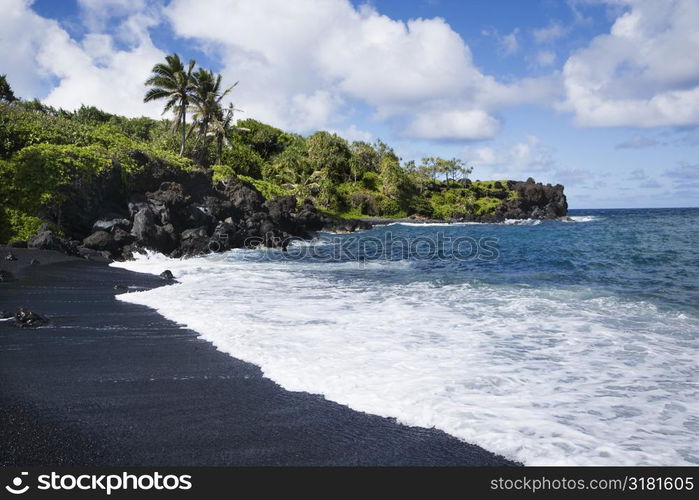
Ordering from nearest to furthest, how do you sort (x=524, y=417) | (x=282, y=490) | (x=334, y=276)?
(x=282, y=490) → (x=524, y=417) → (x=334, y=276)

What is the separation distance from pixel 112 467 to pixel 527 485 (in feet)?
13.0

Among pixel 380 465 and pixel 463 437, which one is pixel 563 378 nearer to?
pixel 463 437

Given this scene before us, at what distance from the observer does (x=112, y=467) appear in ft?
13.8

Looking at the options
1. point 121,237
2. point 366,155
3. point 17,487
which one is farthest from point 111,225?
A: point 366,155

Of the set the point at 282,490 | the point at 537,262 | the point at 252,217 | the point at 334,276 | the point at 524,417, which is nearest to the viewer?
the point at 282,490

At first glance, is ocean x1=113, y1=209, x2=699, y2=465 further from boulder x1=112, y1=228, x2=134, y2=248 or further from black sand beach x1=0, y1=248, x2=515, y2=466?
boulder x1=112, y1=228, x2=134, y2=248

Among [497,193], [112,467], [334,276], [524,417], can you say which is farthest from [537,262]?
[497,193]

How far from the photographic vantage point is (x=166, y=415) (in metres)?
5.38

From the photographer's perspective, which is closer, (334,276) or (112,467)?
(112,467)

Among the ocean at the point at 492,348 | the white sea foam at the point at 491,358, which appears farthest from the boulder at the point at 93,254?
the white sea foam at the point at 491,358

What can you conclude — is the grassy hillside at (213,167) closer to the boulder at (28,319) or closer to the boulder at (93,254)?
the boulder at (93,254)

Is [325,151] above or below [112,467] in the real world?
above

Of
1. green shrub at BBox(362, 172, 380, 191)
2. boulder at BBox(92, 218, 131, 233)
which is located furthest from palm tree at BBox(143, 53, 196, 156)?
green shrub at BBox(362, 172, 380, 191)

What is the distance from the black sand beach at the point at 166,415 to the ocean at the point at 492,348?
46 cm
